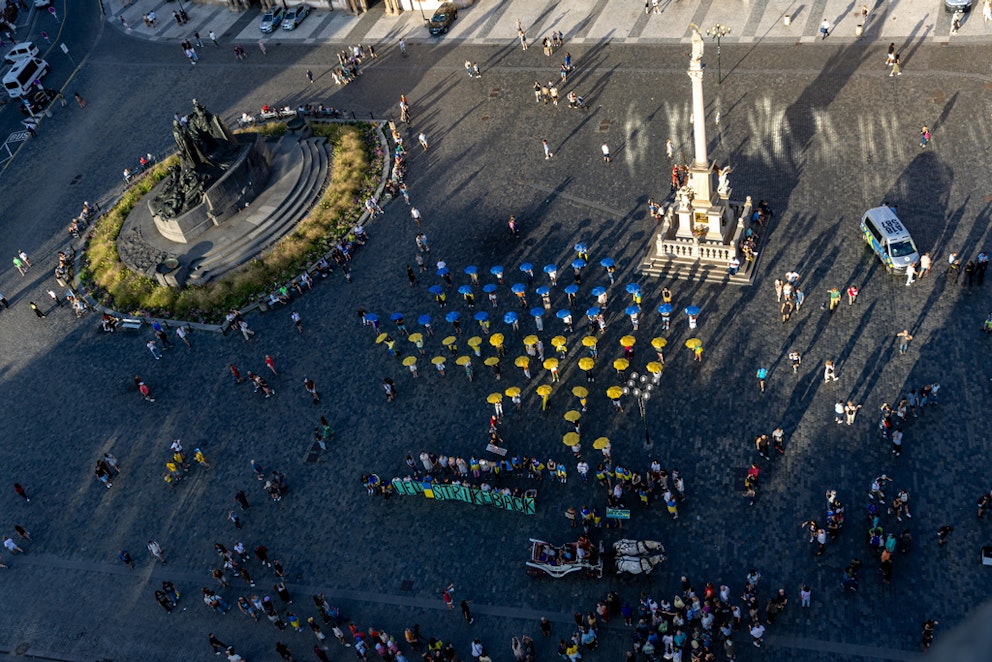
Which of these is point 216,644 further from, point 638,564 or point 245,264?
point 245,264

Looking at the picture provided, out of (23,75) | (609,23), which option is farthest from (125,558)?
(23,75)

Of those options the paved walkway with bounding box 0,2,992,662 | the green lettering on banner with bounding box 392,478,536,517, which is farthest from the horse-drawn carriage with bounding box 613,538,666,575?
the green lettering on banner with bounding box 392,478,536,517

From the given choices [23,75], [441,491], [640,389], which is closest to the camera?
[441,491]

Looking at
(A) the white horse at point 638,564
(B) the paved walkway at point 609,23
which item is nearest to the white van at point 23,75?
(B) the paved walkway at point 609,23

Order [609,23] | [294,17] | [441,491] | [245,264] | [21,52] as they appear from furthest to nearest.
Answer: [21,52], [294,17], [609,23], [245,264], [441,491]

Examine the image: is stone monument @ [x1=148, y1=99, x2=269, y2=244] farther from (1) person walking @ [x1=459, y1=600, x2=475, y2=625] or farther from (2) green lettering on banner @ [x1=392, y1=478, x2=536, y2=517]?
(1) person walking @ [x1=459, y1=600, x2=475, y2=625]

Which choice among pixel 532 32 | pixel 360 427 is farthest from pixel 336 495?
pixel 532 32

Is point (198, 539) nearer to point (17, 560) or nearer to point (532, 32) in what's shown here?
point (17, 560)
